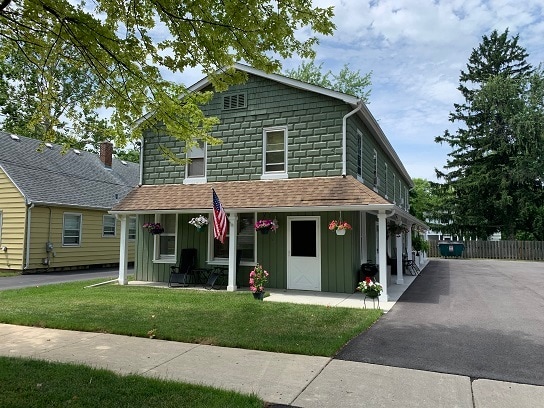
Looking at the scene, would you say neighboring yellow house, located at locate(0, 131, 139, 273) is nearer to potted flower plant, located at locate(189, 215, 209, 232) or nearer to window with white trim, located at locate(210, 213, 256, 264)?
potted flower plant, located at locate(189, 215, 209, 232)

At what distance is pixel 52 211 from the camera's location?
17281mm

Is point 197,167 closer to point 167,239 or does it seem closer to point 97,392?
point 167,239

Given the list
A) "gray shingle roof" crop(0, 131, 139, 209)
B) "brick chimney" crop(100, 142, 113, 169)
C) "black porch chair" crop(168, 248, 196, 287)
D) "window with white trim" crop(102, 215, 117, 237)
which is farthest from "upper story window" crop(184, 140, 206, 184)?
"brick chimney" crop(100, 142, 113, 169)

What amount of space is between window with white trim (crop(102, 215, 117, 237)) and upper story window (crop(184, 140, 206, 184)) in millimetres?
8570

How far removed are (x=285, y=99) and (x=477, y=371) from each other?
9.35 meters

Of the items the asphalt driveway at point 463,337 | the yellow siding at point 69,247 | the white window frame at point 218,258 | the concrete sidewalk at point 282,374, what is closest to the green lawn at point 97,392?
the concrete sidewalk at point 282,374

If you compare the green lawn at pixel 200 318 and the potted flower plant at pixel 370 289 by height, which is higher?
the potted flower plant at pixel 370 289

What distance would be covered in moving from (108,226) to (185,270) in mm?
9467

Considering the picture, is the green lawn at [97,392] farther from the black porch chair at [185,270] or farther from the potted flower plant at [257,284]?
the black porch chair at [185,270]

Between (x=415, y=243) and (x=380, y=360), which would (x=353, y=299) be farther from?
(x=415, y=243)

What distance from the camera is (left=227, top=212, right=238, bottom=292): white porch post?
451 inches

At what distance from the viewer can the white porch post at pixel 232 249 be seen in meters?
11.4

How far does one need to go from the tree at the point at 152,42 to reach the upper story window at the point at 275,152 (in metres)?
4.24

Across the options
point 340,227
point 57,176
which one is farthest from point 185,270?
point 57,176
